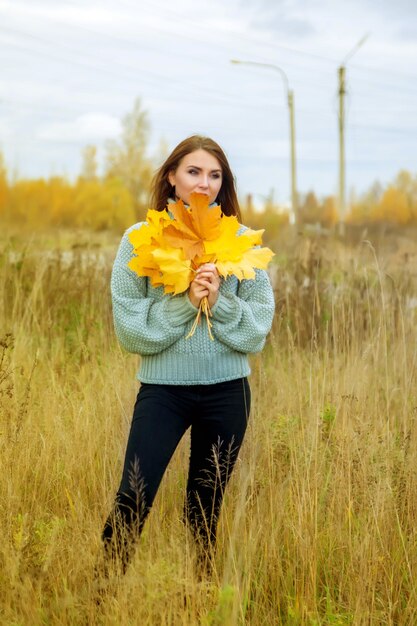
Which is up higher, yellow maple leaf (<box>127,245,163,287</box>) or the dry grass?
yellow maple leaf (<box>127,245,163,287</box>)

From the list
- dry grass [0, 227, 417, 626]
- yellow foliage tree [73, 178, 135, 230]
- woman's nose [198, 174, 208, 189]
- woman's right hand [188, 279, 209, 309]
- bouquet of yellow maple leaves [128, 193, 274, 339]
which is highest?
yellow foliage tree [73, 178, 135, 230]

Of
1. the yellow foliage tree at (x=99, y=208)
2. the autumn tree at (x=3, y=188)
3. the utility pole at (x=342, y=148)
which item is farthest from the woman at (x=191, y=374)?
the utility pole at (x=342, y=148)

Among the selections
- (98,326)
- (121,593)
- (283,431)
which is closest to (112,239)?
(98,326)

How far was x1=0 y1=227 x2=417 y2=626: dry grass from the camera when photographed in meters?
2.30

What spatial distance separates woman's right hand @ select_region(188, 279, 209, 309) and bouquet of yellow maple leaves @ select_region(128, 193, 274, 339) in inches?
0.7

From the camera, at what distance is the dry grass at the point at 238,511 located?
90.6 inches

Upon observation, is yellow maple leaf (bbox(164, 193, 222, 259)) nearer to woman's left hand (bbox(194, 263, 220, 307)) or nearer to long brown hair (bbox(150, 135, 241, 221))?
woman's left hand (bbox(194, 263, 220, 307))

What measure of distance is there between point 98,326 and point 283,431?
1.87m

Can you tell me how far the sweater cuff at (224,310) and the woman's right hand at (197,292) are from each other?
0.22 feet

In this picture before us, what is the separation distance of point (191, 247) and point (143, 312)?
0.26 metres

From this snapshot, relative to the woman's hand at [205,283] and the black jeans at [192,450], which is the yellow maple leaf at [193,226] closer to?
the woman's hand at [205,283]

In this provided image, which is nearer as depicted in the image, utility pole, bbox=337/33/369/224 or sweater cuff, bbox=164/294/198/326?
sweater cuff, bbox=164/294/198/326

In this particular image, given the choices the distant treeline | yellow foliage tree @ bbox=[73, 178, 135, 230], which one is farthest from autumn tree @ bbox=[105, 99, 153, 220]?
yellow foliage tree @ bbox=[73, 178, 135, 230]

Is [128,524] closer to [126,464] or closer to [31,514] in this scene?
[126,464]
